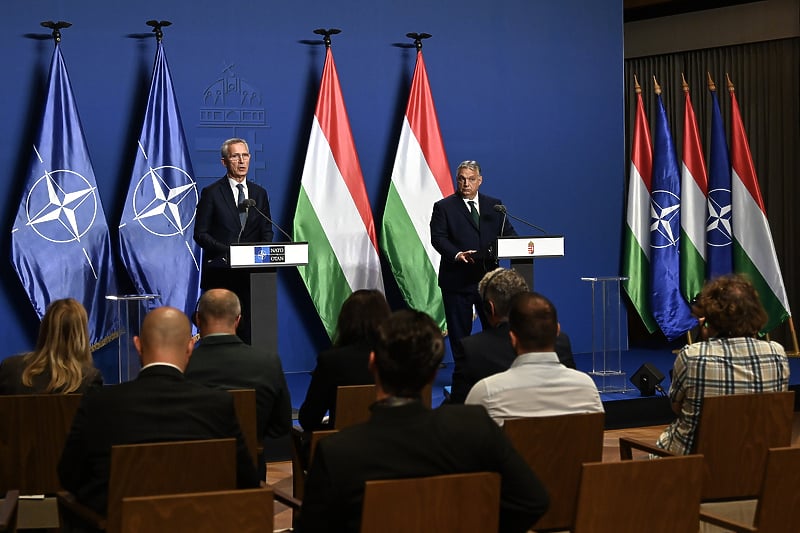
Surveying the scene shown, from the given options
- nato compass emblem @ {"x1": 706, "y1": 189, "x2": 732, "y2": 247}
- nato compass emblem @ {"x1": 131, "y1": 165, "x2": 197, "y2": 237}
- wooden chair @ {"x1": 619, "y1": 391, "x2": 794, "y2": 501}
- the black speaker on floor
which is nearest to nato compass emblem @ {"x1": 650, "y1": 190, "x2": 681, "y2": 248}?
nato compass emblem @ {"x1": 706, "y1": 189, "x2": 732, "y2": 247}

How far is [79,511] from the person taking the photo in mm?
2846

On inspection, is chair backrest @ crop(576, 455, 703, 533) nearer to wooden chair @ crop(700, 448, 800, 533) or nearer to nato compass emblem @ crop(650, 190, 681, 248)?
wooden chair @ crop(700, 448, 800, 533)

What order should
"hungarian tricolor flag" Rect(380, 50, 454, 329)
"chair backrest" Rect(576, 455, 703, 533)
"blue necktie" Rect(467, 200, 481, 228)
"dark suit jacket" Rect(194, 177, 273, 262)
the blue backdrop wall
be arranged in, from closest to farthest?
1. "chair backrest" Rect(576, 455, 703, 533)
2. "dark suit jacket" Rect(194, 177, 273, 262)
3. "blue necktie" Rect(467, 200, 481, 228)
4. the blue backdrop wall
5. "hungarian tricolor flag" Rect(380, 50, 454, 329)

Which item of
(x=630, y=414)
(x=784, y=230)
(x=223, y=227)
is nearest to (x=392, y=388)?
(x=223, y=227)

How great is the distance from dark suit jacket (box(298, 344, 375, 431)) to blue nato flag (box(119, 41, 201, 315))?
3.55 metres

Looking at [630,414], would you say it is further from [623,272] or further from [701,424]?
[701,424]

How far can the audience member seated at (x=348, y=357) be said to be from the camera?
3.95 metres

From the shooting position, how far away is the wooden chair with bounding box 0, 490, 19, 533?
8.93ft

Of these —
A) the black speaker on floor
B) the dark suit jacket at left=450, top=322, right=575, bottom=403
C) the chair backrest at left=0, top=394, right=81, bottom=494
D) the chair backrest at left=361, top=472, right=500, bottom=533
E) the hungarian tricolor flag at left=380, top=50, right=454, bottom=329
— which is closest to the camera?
the chair backrest at left=361, top=472, right=500, bottom=533

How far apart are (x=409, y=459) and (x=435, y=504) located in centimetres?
11

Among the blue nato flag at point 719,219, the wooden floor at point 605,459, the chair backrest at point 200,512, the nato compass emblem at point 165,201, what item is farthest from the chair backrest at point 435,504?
the blue nato flag at point 719,219

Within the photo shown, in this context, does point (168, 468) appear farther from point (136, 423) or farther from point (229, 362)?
point (229, 362)

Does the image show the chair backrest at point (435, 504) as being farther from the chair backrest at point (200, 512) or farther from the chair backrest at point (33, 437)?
the chair backrest at point (33, 437)

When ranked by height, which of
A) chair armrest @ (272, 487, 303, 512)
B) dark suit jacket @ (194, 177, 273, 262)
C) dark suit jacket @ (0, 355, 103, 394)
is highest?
dark suit jacket @ (194, 177, 273, 262)
